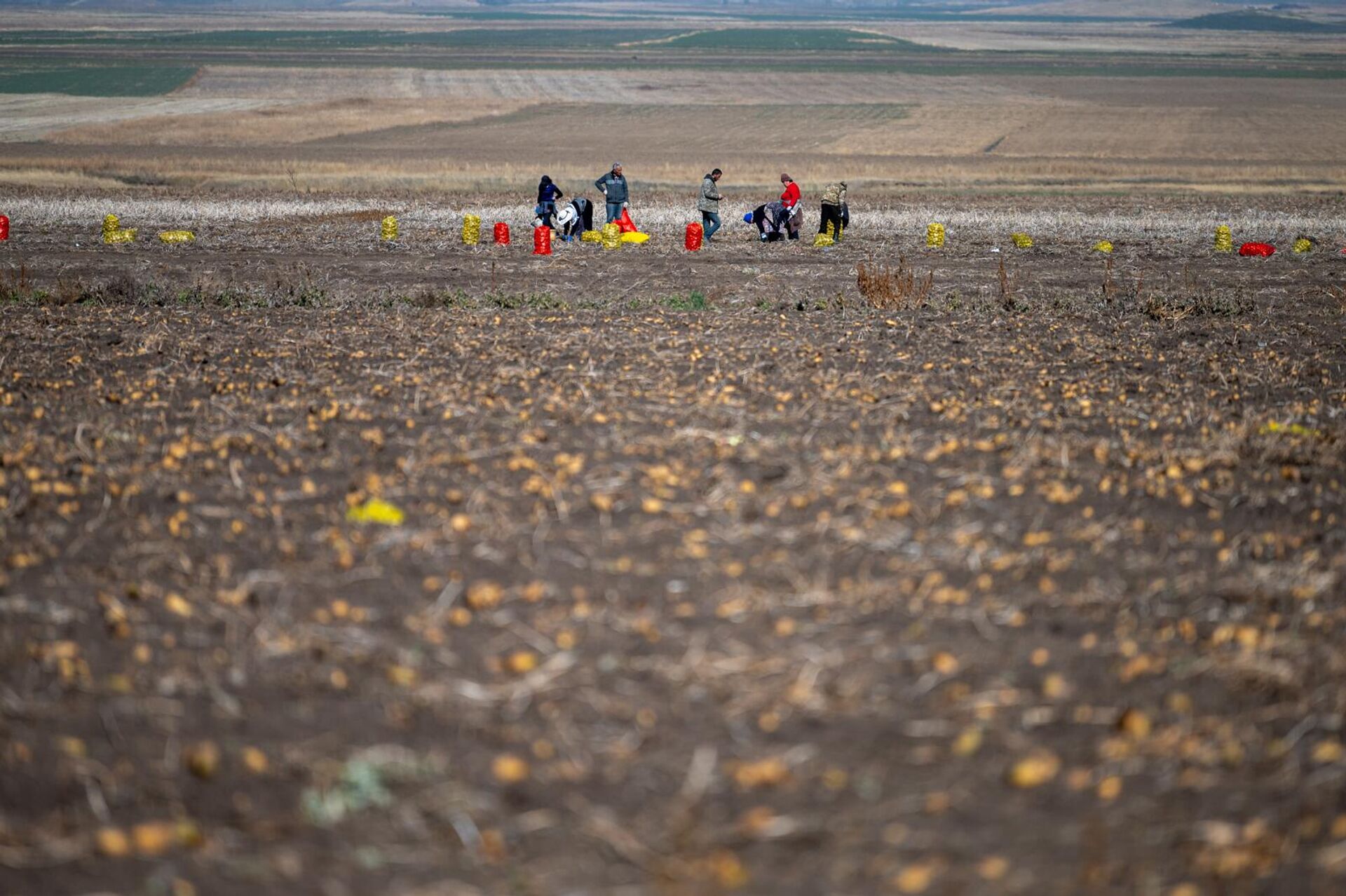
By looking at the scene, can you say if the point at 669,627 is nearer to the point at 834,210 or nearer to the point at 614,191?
the point at 614,191

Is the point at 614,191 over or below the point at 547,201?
over

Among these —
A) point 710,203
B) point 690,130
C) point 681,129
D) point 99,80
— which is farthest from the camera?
point 99,80

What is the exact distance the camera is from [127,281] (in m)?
17.2

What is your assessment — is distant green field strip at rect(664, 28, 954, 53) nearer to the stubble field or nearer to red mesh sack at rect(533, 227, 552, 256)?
red mesh sack at rect(533, 227, 552, 256)

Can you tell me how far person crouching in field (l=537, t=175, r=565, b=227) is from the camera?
22641 mm

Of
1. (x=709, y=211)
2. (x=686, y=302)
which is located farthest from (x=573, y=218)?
(x=686, y=302)

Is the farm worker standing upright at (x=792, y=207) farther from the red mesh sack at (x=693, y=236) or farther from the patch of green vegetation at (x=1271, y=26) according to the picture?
the patch of green vegetation at (x=1271, y=26)

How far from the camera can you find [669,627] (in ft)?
20.3

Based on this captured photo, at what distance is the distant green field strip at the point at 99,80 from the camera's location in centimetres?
7956

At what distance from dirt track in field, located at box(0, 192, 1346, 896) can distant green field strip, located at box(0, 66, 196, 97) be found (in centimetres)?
7713

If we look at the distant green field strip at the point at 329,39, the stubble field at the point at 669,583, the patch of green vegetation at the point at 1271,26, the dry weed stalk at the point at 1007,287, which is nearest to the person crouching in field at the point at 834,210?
the dry weed stalk at the point at 1007,287

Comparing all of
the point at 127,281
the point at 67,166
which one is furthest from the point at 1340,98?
the point at 127,281

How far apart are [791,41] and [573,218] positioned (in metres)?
131

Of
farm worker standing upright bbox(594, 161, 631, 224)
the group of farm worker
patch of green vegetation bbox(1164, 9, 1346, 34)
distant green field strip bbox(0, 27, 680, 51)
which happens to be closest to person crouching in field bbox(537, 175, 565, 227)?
the group of farm worker
